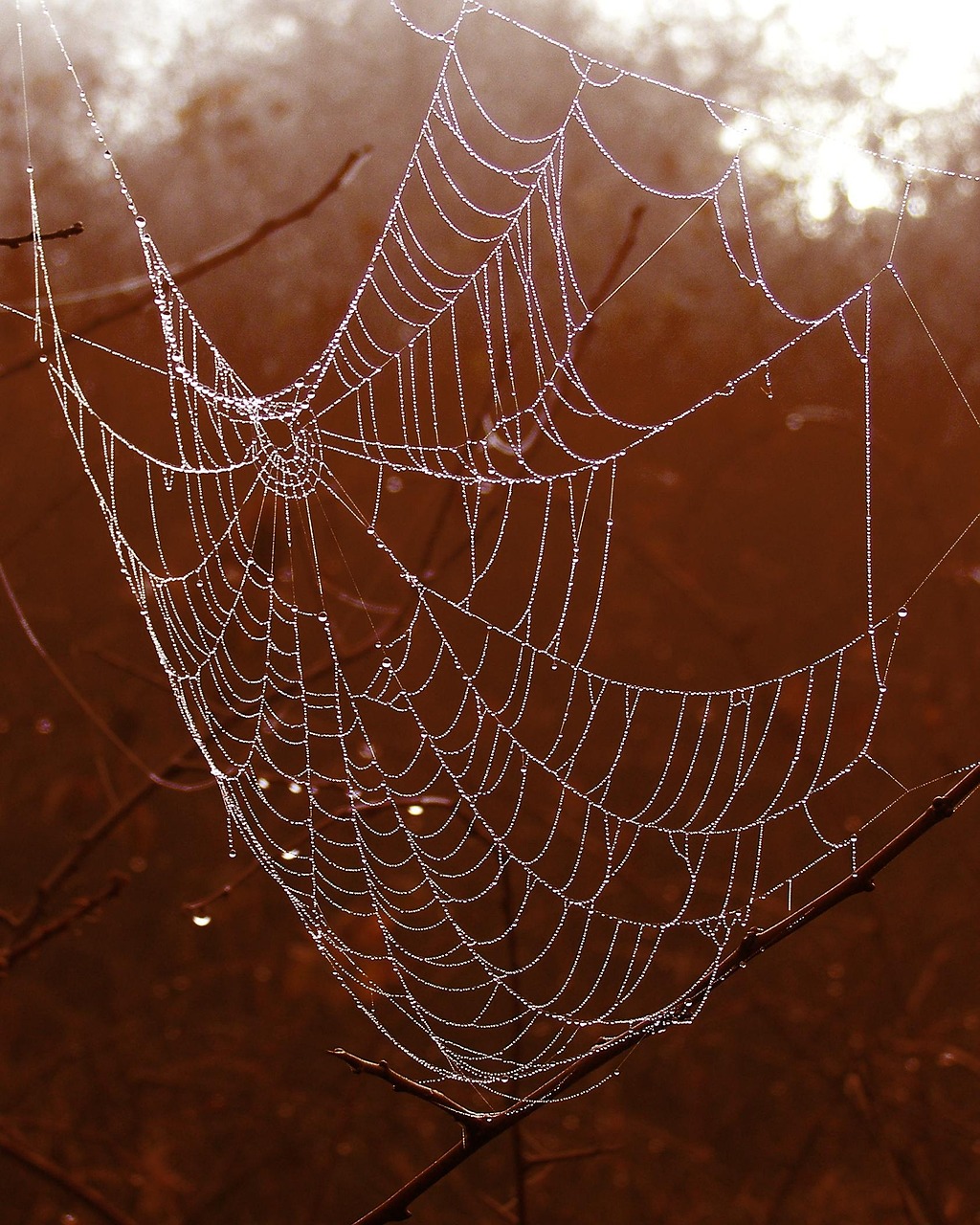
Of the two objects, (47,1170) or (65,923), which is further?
(47,1170)

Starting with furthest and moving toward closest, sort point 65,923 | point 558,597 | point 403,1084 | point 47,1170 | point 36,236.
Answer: point 558,597 < point 47,1170 < point 65,923 < point 36,236 < point 403,1084

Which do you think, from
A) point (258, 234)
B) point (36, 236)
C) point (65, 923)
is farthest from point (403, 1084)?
point (258, 234)

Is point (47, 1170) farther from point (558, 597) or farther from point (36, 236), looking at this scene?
point (558, 597)

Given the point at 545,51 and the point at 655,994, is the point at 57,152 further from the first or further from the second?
the point at 655,994

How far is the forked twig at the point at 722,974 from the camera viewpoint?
3.37 ft

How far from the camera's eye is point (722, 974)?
1.08m

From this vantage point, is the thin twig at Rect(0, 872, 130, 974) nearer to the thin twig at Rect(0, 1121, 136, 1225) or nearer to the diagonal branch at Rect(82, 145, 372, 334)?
the thin twig at Rect(0, 1121, 136, 1225)

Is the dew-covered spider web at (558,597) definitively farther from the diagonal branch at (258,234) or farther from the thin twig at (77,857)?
the diagonal branch at (258,234)

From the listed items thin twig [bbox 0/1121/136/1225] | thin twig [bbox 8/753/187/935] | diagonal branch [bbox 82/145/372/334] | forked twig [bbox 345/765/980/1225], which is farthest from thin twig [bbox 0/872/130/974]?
diagonal branch [bbox 82/145/372/334]

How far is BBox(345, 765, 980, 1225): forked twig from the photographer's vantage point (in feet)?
3.37

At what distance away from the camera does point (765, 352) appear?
6.25 meters

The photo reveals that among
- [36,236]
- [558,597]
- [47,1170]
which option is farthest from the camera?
[558,597]

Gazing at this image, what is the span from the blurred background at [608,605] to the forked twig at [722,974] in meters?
3.87

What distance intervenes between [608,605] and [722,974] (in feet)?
16.9
